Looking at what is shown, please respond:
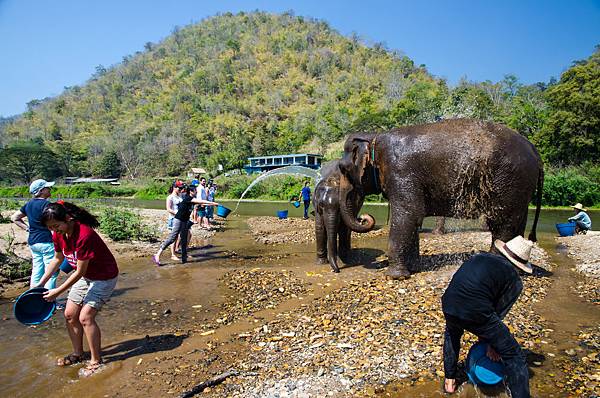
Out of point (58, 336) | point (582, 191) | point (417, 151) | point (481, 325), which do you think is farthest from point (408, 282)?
Answer: point (582, 191)

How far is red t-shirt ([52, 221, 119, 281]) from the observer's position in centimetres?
482

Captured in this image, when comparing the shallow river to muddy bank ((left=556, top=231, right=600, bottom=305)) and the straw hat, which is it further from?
the straw hat

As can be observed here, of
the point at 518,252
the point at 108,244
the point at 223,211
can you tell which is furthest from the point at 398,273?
the point at 108,244

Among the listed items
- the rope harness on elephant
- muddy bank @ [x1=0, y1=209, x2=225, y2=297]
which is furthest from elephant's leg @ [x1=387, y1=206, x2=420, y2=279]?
muddy bank @ [x1=0, y1=209, x2=225, y2=297]

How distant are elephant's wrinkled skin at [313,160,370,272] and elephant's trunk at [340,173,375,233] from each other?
0.60 ft

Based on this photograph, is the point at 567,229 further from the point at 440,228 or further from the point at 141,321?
the point at 141,321

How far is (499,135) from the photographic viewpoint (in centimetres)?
809

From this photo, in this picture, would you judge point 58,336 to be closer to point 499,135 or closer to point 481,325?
point 481,325

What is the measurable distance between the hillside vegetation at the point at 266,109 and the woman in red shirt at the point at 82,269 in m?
39.5

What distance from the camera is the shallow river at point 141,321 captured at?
4.97m

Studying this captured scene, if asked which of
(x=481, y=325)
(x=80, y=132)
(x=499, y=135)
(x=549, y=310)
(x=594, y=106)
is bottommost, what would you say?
(x=549, y=310)

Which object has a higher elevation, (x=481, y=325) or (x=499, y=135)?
(x=499, y=135)

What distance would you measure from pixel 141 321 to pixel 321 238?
515cm

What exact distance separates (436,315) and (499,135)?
4.05m
